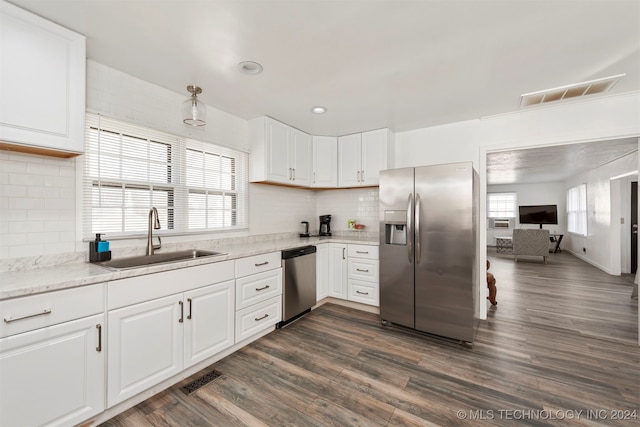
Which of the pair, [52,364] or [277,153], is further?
[277,153]

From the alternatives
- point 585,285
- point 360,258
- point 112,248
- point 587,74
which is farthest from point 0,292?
point 585,285

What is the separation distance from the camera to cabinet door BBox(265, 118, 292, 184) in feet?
10.3

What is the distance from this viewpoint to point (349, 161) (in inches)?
148

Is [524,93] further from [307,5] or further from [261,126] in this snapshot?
[261,126]

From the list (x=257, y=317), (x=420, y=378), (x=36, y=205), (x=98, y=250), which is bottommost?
(x=420, y=378)

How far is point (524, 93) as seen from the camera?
2484 mm

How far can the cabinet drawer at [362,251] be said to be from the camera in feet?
10.5

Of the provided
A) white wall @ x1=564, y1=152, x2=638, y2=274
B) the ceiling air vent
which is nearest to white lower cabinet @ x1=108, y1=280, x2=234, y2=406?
the ceiling air vent

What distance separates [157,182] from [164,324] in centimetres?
125

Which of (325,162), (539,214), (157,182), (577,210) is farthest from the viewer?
(539,214)

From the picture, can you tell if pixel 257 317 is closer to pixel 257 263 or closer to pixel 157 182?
pixel 257 263

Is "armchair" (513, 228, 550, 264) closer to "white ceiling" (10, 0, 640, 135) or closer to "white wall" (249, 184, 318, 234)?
"white ceiling" (10, 0, 640, 135)

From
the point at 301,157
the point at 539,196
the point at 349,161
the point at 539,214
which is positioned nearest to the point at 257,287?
the point at 301,157

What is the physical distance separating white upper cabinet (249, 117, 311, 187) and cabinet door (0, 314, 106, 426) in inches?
80.7
